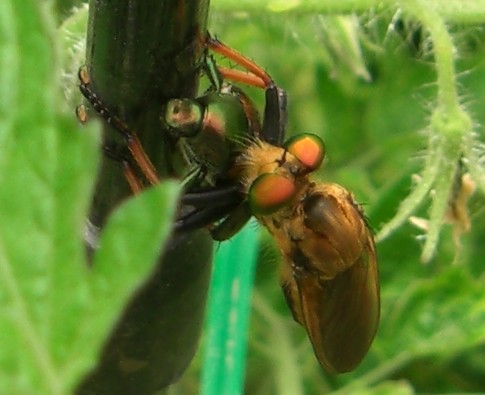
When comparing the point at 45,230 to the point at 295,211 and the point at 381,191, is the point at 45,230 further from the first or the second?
the point at 381,191

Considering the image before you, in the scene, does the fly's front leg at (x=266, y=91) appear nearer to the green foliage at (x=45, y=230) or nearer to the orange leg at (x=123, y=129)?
the orange leg at (x=123, y=129)

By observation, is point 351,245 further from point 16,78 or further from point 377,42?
point 16,78

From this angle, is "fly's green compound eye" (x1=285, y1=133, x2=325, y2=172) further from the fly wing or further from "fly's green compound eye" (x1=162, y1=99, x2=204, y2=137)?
"fly's green compound eye" (x1=162, y1=99, x2=204, y2=137)

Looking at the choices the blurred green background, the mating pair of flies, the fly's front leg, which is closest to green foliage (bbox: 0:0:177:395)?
the mating pair of flies

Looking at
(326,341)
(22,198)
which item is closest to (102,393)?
(326,341)

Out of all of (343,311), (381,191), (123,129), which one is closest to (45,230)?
(123,129)

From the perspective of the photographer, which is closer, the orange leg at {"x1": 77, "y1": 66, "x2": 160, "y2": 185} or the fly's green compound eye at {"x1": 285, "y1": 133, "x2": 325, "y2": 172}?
the orange leg at {"x1": 77, "y1": 66, "x2": 160, "y2": 185}

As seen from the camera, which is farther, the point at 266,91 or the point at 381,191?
the point at 381,191
